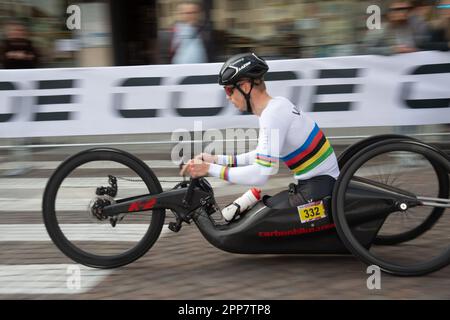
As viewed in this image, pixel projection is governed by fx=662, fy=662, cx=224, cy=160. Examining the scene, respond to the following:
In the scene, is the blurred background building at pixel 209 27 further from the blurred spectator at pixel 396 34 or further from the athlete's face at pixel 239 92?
the athlete's face at pixel 239 92

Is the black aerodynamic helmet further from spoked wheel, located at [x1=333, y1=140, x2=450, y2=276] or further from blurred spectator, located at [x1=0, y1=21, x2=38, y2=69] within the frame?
blurred spectator, located at [x1=0, y1=21, x2=38, y2=69]

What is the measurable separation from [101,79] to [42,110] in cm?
78

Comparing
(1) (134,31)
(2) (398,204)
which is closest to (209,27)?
(1) (134,31)

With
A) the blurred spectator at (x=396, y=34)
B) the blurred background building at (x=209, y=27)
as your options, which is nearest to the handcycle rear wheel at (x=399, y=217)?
the blurred spectator at (x=396, y=34)

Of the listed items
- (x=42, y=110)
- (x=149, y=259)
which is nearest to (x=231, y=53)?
(x=42, y=110)

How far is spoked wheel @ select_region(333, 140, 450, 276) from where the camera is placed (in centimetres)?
402

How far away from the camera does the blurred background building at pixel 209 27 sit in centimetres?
966

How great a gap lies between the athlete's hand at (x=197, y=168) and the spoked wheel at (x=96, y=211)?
26 cm

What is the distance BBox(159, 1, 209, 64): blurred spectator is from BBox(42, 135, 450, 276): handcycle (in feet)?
13.0

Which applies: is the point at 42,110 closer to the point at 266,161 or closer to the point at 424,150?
the point at 266,161

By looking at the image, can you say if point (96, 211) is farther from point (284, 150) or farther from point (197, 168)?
point (284, 150)

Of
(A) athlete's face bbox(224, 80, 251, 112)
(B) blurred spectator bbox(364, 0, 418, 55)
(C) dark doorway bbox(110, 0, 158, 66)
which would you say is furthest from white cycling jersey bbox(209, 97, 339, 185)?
(C) dark doorway bbox(110, 0, 158, 66)

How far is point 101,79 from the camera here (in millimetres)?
7770

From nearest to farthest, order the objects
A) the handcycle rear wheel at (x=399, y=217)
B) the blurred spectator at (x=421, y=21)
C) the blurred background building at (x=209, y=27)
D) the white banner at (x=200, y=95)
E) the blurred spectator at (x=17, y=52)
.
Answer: the handcycle rear wheel at (x=399, y=217), the white banner at (x=200, y=95), the blurred spectator at (x=421, y=21), the blurred spectator at (x=17, y=52), the blurred background building at (x=209, y=27)
